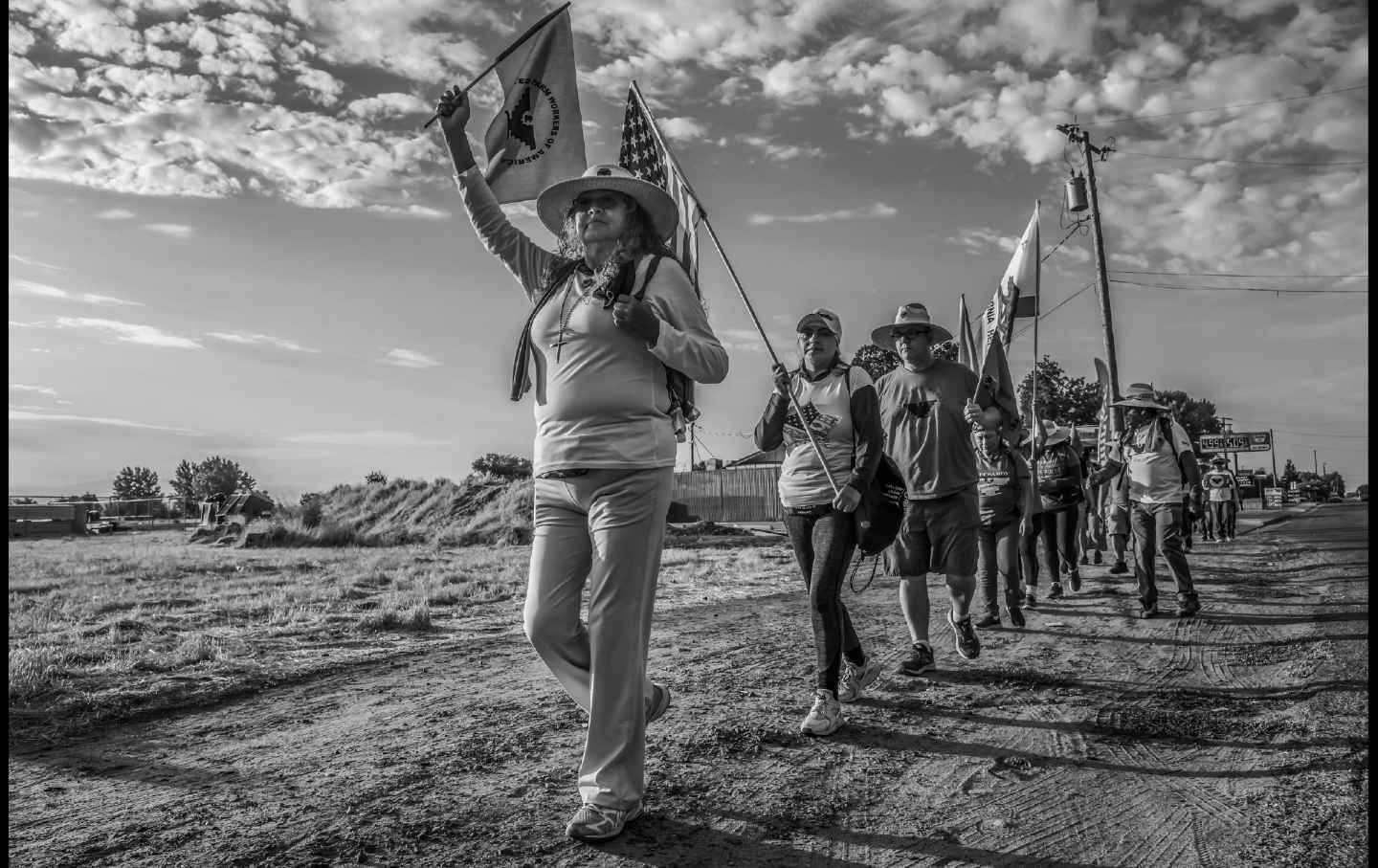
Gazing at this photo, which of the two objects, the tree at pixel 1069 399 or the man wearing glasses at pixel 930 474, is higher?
the tree at pixel 1069 399

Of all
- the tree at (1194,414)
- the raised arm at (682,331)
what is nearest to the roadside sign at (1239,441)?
the tree at (1194,414)

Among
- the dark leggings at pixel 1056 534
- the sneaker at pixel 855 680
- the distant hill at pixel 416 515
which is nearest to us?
the sneaker at pixel 855 680

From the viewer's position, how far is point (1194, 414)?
88.1 metres

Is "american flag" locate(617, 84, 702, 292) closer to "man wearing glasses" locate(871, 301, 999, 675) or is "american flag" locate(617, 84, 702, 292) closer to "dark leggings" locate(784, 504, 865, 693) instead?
"man wearing glasses" locate(871, 301, 999, 675)

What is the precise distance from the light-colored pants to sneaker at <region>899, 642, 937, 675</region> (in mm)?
2687

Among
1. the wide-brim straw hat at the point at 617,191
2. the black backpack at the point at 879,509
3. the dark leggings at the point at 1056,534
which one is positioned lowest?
the dark leggings at the point at 1056,534

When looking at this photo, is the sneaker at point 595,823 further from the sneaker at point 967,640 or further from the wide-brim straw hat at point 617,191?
the sneaker at point 967,640

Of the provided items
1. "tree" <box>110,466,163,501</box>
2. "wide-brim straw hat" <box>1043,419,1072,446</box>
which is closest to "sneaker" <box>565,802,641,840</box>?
"wide-brim straw hat" <box>1043,419,1072,446</box>

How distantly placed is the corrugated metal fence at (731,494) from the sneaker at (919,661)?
3078 centimetres

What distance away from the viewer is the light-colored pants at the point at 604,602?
3080 millimetres

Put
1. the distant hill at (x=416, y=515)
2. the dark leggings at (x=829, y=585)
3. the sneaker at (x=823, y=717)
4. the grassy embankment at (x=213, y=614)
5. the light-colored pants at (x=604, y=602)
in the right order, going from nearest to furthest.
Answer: the light-colored pants at (x=604, y=602) → the sneaker at (x=823, y=717) → the dark leggings at (x=829, y=585) → the grassy embankment at (x=213, y=614) → the distant hill at (x=416, y=515)

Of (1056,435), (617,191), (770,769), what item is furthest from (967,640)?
(1056,435)

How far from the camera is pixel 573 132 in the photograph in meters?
4.88

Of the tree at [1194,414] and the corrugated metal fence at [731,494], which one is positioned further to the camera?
the tree at [1194,414]
